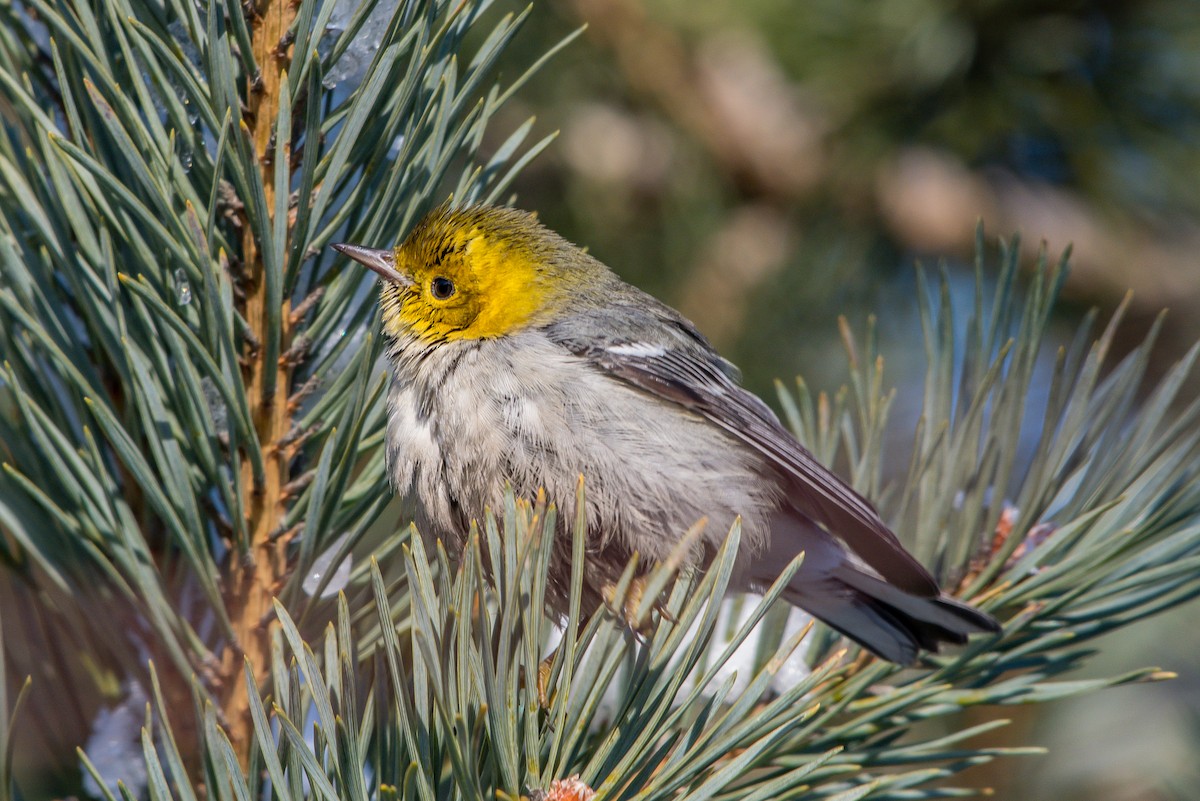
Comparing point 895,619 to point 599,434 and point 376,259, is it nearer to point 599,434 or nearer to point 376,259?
point 599,434

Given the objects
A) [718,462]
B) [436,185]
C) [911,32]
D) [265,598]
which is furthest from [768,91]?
[265,598]

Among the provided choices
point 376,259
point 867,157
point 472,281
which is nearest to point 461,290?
point 472,281

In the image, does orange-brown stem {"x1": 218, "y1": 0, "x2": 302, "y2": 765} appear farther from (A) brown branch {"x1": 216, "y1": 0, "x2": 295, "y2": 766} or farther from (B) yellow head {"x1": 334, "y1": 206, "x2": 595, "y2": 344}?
(B) yellow head {"x1": 334, "y1": 206, "x2": 595, "y2": 344}

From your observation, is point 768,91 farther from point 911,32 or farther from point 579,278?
point 579,278

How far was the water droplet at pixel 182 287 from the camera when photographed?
1.45m

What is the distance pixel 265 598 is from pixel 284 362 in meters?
0.32

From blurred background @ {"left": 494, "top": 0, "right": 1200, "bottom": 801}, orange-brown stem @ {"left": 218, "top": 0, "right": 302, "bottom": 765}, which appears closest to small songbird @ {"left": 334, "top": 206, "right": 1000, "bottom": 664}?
orange-brown stem @ {"left": 218, "top": 0, "right": 302, "bottom": 765}

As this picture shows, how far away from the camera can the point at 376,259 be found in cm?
168

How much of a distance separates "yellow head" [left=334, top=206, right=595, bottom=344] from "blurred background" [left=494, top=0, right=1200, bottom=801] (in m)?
0.43

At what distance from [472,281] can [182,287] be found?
36.0 inches

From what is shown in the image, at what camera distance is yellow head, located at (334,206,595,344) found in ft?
7.27

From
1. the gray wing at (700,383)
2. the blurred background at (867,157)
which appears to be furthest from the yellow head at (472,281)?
the blurred background at (867,157)

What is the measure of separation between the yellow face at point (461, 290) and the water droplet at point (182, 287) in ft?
2.41

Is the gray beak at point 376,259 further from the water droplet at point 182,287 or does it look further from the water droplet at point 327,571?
the water droplet at point 327,571
